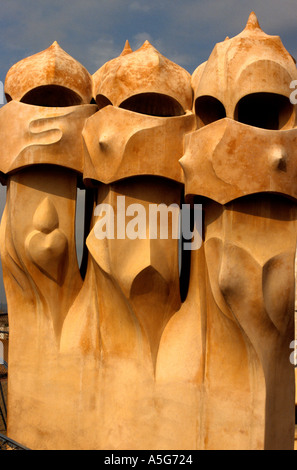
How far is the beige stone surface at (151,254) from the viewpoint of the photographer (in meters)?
6.52

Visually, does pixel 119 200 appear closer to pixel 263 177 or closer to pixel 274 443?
pixel 263 177

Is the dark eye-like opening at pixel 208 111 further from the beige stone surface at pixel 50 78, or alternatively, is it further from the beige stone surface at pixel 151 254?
the beige stone surface at pixel 50 78

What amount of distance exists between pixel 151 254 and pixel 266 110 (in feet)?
8.77

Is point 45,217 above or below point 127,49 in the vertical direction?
below

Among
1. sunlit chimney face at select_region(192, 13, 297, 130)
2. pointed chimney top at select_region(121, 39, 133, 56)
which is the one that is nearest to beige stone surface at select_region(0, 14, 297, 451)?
sunlit chimney face at select_region(192, 13, 297, 130)

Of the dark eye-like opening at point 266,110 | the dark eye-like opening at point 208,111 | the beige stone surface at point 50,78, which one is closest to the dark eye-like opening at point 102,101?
the beige stone surface at point 50,78

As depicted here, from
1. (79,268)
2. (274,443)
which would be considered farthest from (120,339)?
(274,443)

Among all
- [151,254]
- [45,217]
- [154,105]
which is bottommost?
[151,254]

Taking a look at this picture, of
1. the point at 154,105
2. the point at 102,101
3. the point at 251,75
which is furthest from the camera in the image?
the point at 102,101

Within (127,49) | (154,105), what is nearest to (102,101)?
(154,105)

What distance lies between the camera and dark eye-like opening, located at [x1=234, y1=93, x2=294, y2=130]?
673cm

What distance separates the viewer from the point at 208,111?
730 cm

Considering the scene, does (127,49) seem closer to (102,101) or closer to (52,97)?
(102,101)

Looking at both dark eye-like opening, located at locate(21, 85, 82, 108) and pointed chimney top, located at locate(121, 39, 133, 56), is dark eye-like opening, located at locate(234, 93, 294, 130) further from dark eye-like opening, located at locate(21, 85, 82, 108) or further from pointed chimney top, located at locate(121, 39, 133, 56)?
dark eye-like opening, located at locate(21, 85, 82, 108)
